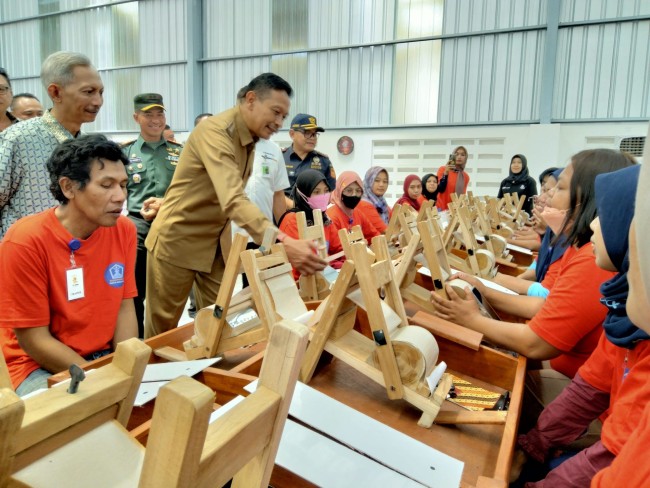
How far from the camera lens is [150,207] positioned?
2807 mm

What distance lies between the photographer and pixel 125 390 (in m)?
0.54

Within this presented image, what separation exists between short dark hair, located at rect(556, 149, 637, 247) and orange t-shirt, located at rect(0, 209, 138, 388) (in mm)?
1562

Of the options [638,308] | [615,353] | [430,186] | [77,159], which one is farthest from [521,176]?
[638,308]

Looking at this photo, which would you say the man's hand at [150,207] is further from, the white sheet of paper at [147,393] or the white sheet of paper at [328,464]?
the white sheet of paper at [328,464]

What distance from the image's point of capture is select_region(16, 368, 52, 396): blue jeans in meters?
1.32

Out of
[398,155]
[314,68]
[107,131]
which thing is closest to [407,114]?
[398,155]

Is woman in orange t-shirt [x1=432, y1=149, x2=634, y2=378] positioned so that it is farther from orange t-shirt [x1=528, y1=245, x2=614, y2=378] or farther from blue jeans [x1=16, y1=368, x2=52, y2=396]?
blue jeans [x1=16, y1=368, x2=52, y2=396]

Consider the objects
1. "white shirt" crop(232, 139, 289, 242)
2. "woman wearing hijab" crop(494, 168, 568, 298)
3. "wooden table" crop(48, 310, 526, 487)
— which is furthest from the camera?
"white shirt" crop(232, 139, 289, 242)

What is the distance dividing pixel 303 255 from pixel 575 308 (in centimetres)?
88

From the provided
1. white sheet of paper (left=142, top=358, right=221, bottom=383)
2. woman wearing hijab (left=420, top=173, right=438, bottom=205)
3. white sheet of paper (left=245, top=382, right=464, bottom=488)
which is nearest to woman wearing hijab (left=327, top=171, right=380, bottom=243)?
white sheet of paper (left=142, top=358, right=221, bottom=383)

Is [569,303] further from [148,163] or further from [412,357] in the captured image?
[148,163]

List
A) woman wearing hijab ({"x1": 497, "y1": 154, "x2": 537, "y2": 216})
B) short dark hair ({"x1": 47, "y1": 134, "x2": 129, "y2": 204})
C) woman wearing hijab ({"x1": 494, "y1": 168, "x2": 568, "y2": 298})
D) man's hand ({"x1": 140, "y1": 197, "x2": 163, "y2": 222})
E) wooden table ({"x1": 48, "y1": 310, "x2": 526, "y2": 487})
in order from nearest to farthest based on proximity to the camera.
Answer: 1. wooden table ({"x1": 48, "y1": 310, "x2": 526, "y2": 487})
2. short dark hair ({"x1": 47, "y1": 134, "x2": 129, "y2": 204})
3. woman wearing hijab ({"x1": 494, "y1": 168, "x2": 568, "y2": 298})
4. man's hand ({"x1": 140, "y1": 197, "x2": 163, "y2": 222})
5. woman wearing hijab ({"x1": 497, "y1": 154, "x2": 537, "y2": 216})

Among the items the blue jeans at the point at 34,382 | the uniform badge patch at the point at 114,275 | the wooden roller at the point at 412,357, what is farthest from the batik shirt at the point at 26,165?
the wooden roller at the point at 412,357

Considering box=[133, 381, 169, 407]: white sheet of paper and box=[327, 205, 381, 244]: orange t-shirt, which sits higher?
box=[327, 205, 381, 244]: orange t-shirt
